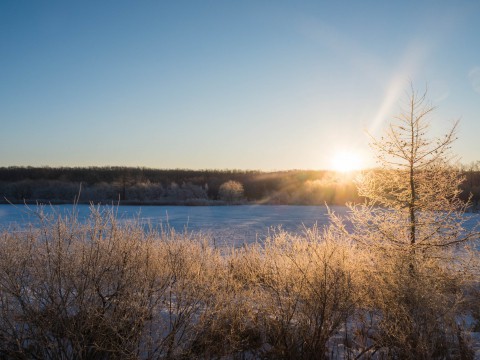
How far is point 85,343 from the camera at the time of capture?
511cm

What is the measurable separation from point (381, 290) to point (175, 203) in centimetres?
3826

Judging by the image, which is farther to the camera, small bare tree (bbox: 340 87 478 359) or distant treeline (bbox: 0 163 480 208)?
distant treeline (bbox: 0 163 480 208)

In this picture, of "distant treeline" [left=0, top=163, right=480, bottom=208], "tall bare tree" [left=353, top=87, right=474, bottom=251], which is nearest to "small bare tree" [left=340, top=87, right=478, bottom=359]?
"tall bare tree" [left=353, top=87, right=474, bottom=251]

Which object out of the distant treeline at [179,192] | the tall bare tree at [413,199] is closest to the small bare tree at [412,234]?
the tall bare tree at [413,199]

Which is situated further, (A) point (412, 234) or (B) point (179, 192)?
(B) point (179, 192)

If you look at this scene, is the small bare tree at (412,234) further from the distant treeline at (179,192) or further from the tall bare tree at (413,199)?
the distant treeline at (179,192)

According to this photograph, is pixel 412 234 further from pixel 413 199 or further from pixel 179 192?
pixel 179 192

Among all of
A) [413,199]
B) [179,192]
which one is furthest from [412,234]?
[179,192]

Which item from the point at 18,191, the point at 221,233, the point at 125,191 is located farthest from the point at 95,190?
the point at 221,233

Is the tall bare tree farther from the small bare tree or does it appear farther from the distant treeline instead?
the distant treeline

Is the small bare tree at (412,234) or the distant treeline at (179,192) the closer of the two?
the small bare tree at (412,234)

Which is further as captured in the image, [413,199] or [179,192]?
[179,192]

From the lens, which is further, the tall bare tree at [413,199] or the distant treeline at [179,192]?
the distant treeline at [179,192]

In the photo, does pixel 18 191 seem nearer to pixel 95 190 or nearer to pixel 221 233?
pixel 95 190
